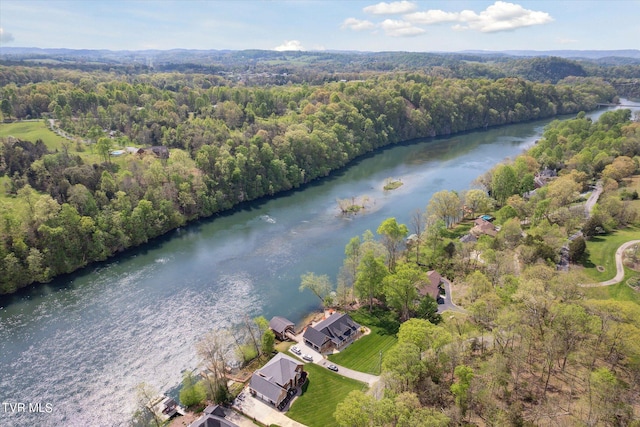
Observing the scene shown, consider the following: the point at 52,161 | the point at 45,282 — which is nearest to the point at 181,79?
the point at 52,161

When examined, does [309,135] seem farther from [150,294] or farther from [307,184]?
[150,294]

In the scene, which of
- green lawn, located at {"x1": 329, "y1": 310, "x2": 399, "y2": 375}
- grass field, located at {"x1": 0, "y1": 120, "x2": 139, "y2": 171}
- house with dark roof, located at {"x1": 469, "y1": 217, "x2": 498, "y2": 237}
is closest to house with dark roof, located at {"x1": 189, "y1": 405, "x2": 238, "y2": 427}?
green lawn, located at {"x1": 329, "y1": 310, "x2": 399, "y2": 375}

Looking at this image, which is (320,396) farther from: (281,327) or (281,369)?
(281,327)

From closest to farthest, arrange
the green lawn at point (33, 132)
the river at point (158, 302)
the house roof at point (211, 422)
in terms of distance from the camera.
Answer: the house roof at point (211, 422), the river at point (158, 302), the green lawn at point (33, 132)

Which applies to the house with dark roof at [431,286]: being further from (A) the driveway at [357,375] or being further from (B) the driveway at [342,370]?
(B) the driveway at [342,370]

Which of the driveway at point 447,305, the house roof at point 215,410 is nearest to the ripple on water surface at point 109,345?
the house roof at point 215,410

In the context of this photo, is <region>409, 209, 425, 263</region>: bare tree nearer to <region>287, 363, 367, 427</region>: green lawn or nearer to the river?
the river
